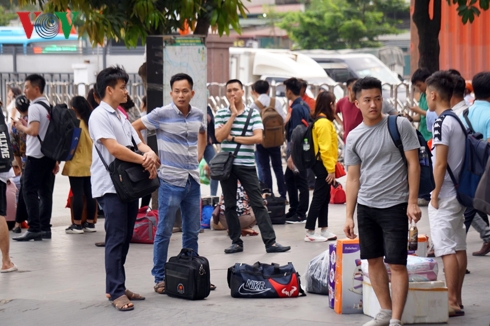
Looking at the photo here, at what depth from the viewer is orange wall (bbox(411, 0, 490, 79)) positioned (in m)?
16.2

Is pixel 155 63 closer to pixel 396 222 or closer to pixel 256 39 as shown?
pixel 396 222

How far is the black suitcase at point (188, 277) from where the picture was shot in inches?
271

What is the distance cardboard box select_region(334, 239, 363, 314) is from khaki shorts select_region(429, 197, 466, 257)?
2.04 feet

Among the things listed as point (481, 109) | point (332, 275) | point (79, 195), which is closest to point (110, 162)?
point (332, 275)

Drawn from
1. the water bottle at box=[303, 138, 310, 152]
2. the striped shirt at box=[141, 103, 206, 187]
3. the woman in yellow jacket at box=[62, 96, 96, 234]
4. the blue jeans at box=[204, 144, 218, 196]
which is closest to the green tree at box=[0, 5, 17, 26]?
the blue jeans at box=[204, 144, 218, 196]

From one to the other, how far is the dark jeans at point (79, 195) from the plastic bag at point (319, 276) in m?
4.05

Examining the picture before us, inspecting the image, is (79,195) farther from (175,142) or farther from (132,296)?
(132,296)

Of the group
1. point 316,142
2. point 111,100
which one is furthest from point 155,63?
point 111,100

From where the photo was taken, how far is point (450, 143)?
248 inches

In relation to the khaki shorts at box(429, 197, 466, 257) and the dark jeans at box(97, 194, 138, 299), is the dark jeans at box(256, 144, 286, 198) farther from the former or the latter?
the khaki shorts at box(429, 197, 466, 257)

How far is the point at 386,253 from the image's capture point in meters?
5.70

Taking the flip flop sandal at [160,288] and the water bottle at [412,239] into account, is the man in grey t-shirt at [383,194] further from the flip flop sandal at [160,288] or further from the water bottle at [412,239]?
the flip flop sandal at [160,288]

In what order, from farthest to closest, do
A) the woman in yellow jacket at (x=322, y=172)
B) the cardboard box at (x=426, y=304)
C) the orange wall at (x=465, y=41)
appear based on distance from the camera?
the orange wall at (x=465, y=41), the woman in yellow jacket at (x=322, y=172), the cardboard box at (x=426, y=304)

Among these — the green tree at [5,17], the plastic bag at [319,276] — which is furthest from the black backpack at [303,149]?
the green tree at [5,17]
